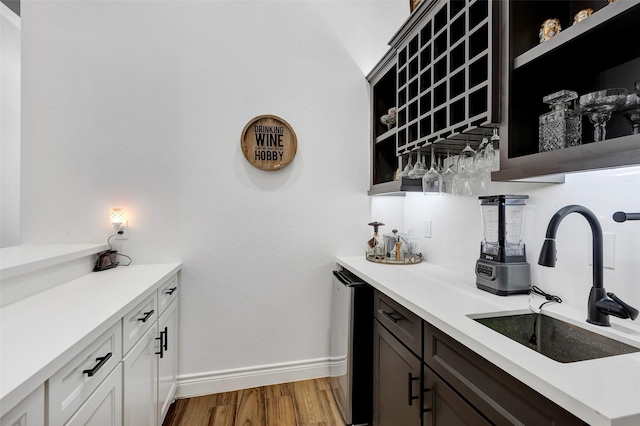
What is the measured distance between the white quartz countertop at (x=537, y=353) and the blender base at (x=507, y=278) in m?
0.03

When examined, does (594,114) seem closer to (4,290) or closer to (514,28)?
(514,28)

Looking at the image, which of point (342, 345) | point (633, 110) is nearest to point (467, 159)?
point (633, 110)

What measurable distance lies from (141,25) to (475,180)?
2.42 m

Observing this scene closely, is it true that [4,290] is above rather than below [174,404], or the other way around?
above

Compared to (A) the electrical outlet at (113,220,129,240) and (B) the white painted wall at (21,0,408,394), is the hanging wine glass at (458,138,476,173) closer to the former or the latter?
(B) the white painted wall at (21,0,408,394)

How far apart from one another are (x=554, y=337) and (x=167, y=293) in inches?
76.6

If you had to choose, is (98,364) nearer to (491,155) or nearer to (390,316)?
(390,316)

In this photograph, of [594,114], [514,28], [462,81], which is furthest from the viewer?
[462,81]

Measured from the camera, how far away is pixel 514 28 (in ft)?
3.92

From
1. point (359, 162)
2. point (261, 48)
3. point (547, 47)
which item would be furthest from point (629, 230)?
point (261, 48)

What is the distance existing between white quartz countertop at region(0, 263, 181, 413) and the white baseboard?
0.89 metres

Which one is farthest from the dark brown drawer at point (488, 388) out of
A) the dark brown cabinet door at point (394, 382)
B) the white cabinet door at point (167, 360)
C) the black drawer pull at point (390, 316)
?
the white cabinet door at point (167, 360)

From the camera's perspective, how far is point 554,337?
3.56 ft

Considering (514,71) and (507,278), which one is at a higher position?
(514,71)
